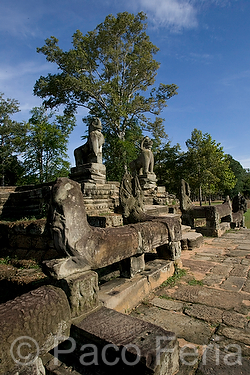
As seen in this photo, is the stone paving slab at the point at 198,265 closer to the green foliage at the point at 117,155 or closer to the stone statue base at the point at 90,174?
the stone statue base at the point at 90,174

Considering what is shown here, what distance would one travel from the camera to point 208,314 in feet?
8.20

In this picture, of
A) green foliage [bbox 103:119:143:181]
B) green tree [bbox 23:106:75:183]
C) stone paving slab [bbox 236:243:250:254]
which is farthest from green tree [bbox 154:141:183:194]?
stone paving slab [bbox 236:243:250:254]

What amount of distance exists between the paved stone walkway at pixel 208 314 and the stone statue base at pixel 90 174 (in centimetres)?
471

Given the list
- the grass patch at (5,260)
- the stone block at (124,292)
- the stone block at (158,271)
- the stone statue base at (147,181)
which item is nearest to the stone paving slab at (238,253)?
the stone block at (158,271)

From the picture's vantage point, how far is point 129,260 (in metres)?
2.91

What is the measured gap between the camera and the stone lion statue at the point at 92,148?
879 cm

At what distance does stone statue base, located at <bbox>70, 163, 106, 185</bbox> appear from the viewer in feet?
26.9

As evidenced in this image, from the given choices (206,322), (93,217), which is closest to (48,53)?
(93,217)

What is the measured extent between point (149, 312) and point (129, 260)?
61 centimetres

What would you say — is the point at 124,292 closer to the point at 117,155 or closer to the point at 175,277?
the point at 175,277

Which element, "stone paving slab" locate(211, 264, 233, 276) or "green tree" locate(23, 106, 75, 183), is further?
"green tree" locate(23, 106, 75, 183)

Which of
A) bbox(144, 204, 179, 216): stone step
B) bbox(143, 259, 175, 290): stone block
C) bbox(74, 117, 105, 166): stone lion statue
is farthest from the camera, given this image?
bbox(74, 117, 105, 166): stone lion statue

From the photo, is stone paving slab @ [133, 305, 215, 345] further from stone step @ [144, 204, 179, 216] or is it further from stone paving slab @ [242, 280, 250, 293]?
stone step @ [144, 204, 179, 216]

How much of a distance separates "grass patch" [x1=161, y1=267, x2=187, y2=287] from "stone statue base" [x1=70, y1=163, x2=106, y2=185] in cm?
496
